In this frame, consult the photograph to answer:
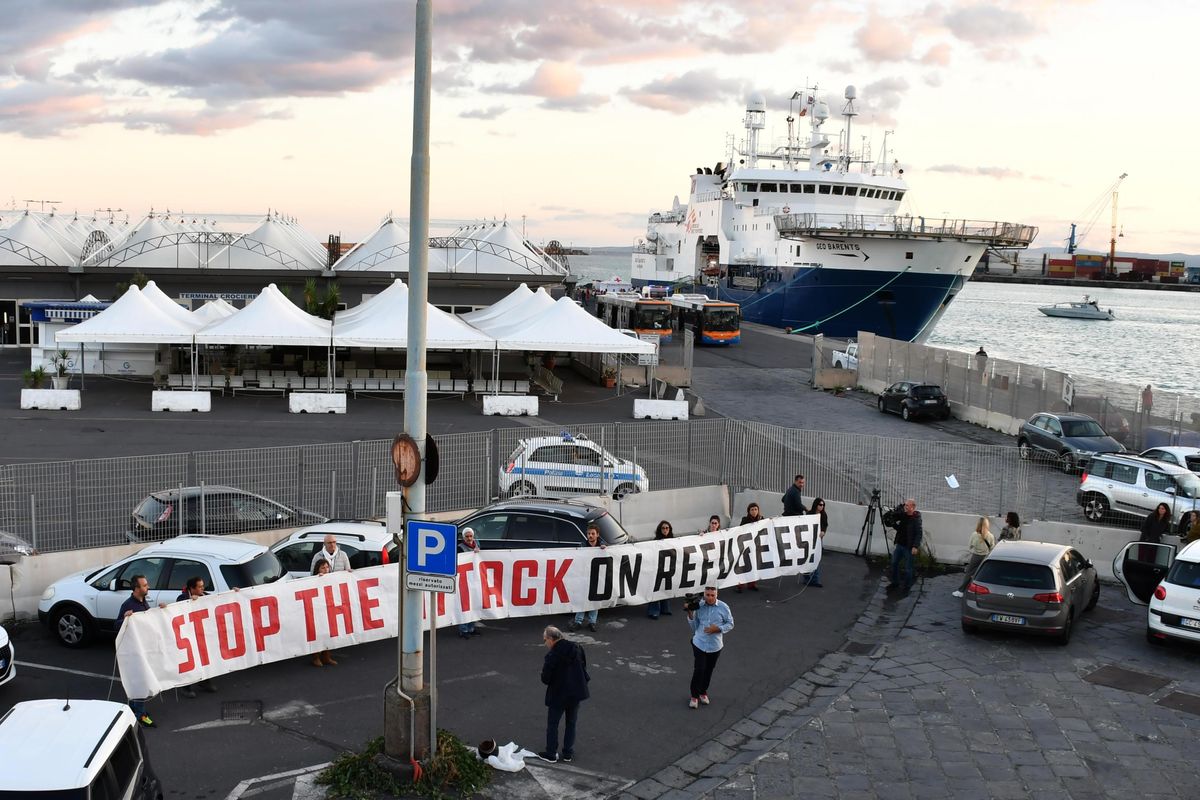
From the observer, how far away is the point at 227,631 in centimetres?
1188

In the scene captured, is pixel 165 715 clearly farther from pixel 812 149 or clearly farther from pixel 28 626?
pixel 812 149

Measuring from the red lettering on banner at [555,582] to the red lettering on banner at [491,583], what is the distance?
2.01ft

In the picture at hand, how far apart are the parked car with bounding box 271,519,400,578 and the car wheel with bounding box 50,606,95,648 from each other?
93.8 inches

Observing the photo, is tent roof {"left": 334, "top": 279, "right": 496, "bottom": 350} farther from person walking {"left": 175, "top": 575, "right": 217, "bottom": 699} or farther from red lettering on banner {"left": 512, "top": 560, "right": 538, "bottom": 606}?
person walking {"left": 175, "top": 575, "right": 217, "bottom": 699}

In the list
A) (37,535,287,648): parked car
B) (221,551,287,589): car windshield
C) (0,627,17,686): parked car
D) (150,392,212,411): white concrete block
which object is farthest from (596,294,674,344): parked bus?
(0,627,17,686): parked car

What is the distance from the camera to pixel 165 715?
1098 centimetres

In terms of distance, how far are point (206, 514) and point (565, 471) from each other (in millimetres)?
6460

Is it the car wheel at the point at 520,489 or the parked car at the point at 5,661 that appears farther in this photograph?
the car wheel at the point at 520,489

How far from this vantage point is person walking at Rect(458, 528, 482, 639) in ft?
45.1

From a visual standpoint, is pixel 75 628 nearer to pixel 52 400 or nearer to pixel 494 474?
pixel 494 474

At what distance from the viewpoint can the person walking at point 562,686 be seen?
9906 mm

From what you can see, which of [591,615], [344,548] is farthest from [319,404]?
[591,615]

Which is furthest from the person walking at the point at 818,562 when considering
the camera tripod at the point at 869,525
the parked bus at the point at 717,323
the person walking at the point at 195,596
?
the parked bus at the point at 717,323

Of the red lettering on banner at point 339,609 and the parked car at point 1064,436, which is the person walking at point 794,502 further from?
the parked car at point 1064,436
